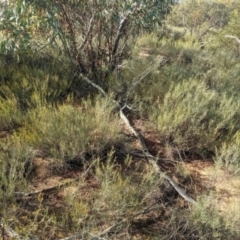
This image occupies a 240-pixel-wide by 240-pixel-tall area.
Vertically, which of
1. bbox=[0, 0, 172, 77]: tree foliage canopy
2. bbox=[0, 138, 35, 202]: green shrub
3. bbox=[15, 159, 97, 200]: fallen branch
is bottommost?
bbox=[15, 159, 97, 200]: fallen branch

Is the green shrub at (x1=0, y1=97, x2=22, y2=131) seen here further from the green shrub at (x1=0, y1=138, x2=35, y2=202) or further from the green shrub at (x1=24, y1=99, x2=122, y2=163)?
the green shrub at (x1=0, y1=138, x2=35, y2=202)

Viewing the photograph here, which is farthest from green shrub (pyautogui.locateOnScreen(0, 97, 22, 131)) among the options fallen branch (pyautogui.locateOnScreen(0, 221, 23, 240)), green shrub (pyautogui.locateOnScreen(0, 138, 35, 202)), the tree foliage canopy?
fallen branch (pyautogui.locateOnScreen(0, 221, 23, 240))

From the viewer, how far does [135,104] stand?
4355mm

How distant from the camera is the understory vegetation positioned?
7.88ft

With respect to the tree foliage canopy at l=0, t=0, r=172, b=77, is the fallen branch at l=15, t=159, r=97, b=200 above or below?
below

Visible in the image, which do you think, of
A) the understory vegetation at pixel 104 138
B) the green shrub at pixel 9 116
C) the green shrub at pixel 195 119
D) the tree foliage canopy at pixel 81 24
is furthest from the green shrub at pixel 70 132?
the tree foliage canopy at pixel 81 24

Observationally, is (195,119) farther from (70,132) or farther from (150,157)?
(70,132)

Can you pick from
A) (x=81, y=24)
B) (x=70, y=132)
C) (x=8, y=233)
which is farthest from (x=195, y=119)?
(x=81, y=24)

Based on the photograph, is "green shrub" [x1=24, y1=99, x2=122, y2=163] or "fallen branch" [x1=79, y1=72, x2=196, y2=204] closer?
"fallen branch" [x1=79, y1=72, x2=196, y2=204]

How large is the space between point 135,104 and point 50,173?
1837 mm

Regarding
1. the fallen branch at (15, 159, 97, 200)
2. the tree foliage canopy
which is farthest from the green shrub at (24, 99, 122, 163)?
the tree foliage canopy

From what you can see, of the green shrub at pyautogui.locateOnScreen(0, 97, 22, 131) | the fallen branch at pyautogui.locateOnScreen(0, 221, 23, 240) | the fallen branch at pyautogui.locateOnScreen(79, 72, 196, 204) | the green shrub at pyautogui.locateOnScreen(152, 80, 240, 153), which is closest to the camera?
the fallen branch at pyautogui.locateOnScreen(0, 221, 23, 240)

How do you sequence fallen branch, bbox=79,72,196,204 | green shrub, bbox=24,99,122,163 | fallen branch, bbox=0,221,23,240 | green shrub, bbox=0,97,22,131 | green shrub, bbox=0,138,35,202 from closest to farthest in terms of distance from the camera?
1. fallen branch, bbox=0,221,23,240
2. green shrub, bbox=0,138,35,202
3. fallen branch, bbox=79,72,196,204
4. green shrub, bbox=24,99,122,163
5. green shrub, bbox=0,97,22,131

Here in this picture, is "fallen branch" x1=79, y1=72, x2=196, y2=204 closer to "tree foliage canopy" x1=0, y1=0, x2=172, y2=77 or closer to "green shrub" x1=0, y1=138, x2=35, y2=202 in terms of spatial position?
"tree foliage canopy" x1=0, y1=0, x2=172, y2=77
